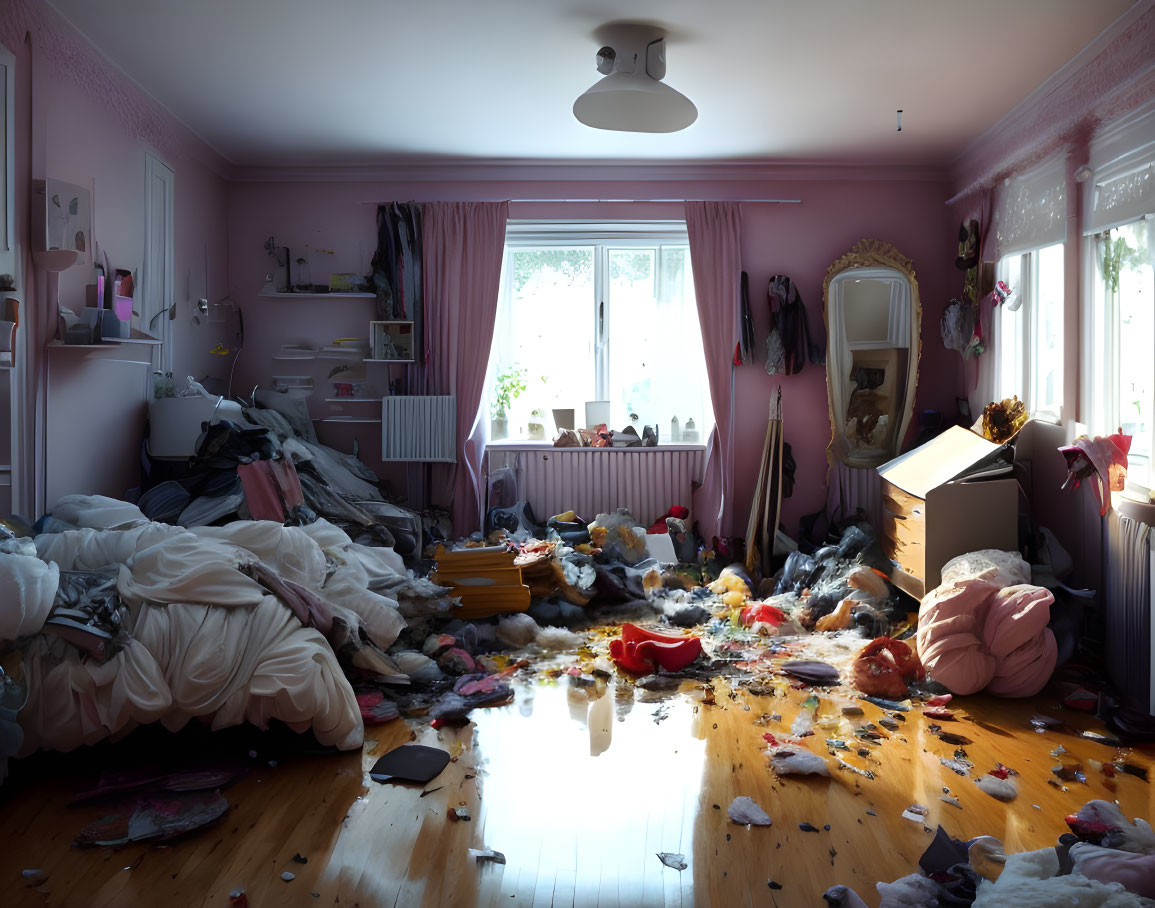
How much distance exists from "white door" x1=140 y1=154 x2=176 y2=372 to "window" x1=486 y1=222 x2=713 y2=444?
80.3 inches

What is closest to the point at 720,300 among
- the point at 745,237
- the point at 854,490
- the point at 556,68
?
the point at 745,237

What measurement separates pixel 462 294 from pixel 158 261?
6.05 feet

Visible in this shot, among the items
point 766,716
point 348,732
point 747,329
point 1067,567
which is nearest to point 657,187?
point 747,329

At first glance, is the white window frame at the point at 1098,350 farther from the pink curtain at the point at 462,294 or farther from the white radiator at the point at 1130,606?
the pink curtain at the point at 462,294

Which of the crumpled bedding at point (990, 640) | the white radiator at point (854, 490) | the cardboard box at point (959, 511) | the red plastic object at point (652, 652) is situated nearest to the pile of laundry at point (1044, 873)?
the crumpled bedding at point (990, 640)

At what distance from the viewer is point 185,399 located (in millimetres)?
4320

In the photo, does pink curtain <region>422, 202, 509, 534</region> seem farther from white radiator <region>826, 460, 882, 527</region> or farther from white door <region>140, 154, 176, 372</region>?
white radiator <region>826, 460, 882, 527</region>

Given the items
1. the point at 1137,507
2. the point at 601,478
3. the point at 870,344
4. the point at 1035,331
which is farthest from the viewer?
the point at 601,478

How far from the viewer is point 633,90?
343 centimetres

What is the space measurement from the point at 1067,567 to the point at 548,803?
2.78 m

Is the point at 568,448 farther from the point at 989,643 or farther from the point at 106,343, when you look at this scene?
the point at 989,643

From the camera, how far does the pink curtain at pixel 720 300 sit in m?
5.57

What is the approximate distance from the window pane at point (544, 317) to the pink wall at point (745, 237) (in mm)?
334

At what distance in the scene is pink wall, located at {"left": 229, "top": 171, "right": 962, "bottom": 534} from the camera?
559 centimetres
